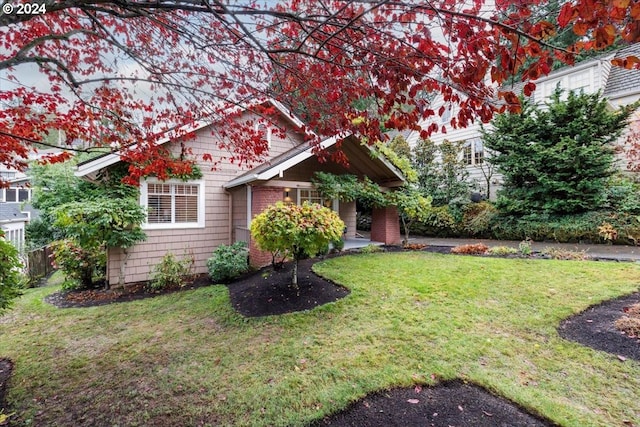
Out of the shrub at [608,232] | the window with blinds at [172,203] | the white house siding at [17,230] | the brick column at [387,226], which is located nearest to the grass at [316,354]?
the window with blinds at [172,203]

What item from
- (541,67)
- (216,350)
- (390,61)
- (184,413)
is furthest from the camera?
(216,350)

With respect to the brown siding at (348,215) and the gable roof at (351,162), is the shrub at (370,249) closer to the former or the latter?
the brown siding at (348,215)

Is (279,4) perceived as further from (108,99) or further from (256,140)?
(108,99)

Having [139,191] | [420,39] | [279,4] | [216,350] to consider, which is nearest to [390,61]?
[420,39]

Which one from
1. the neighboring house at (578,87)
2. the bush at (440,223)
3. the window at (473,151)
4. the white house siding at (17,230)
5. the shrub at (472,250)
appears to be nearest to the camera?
the shrub at (472,250)

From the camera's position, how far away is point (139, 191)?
8477 millimetres

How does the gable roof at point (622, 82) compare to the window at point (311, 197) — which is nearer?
the window at point (311, 197)

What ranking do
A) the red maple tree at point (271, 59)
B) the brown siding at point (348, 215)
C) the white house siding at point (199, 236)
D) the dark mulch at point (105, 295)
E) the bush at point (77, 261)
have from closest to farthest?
the red maple tree at point (271, 59) → the dark mulch at point (105, 295) → the bush at point (77, 261) → the white house siding at point (199, 236) → the brown siding at point (348, 215)

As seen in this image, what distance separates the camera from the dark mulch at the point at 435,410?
2.83 meters

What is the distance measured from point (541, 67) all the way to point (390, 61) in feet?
4.19

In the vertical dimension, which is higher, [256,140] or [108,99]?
[108,99]

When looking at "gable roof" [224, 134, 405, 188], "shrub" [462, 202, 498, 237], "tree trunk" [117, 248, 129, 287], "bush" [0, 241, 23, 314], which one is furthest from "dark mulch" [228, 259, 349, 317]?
"shrub" [462, 202, 498, 237]

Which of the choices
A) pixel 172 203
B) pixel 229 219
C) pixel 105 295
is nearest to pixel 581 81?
pixel 229 219

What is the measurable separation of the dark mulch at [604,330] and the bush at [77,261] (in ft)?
37.0
